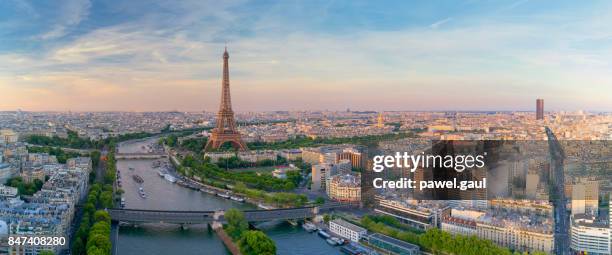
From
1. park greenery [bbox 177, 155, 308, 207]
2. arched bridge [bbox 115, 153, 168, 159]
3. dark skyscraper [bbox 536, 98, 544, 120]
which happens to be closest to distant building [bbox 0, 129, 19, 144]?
arched bridge [bbox 115, 153, 168, 159]

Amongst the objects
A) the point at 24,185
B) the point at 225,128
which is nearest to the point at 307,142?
the point at 225,128

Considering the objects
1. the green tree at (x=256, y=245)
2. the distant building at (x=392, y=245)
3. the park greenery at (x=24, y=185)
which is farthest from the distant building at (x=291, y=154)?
the green tree at (x=256, y=245)

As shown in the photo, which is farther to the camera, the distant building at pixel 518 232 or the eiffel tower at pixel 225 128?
the eiffel tower at pixel 225 128

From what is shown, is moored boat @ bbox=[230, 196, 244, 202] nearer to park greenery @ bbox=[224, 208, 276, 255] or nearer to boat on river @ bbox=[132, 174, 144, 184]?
park greenery @ bbox=[224, 208, 276, 255]

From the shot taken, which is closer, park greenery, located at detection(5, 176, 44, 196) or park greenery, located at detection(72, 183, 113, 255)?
park greenery, located at detection(72, 183, 113, 255)

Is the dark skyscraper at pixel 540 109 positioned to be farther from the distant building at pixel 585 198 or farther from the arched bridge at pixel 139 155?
the arched bridge at pixel 139 155

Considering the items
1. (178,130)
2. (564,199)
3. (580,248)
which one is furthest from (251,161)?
(178,130)

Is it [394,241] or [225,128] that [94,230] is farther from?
[225,128]
